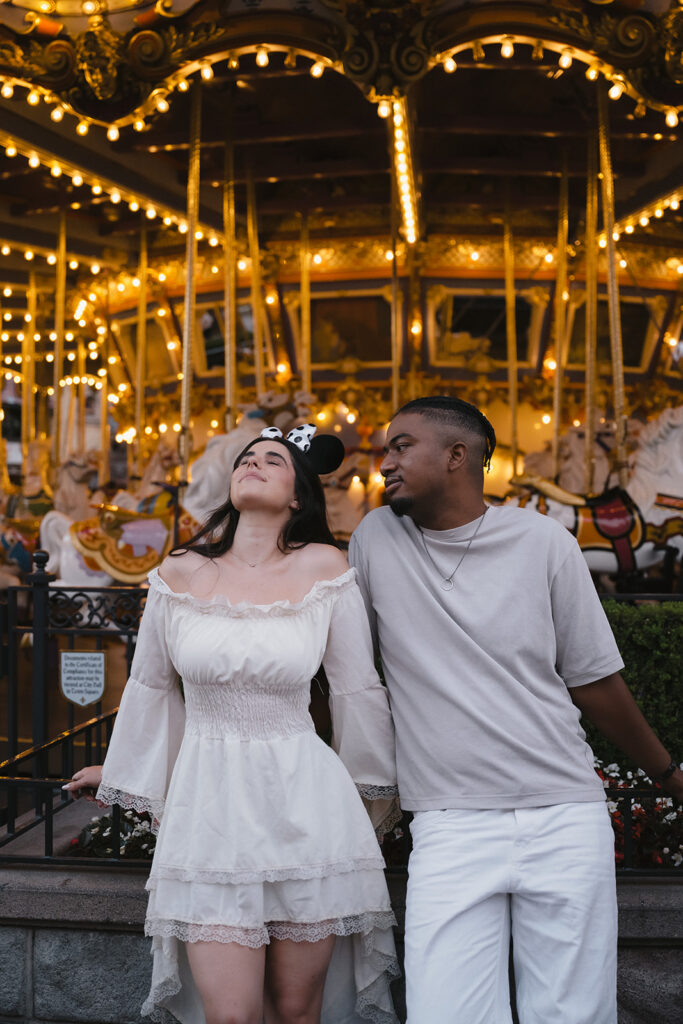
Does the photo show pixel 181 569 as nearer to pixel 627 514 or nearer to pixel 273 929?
pixel 273 929

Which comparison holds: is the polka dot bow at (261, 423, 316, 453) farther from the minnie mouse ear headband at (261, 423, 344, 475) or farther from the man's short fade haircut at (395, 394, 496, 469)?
the man's short fade haircut at (395, 394, 496, 469)

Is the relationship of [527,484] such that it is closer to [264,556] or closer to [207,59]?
[207,59]

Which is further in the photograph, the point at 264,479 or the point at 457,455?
the point at 264,479

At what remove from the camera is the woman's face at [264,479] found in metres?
2.65

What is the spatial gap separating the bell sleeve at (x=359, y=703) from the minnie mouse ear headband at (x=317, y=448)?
423 mm

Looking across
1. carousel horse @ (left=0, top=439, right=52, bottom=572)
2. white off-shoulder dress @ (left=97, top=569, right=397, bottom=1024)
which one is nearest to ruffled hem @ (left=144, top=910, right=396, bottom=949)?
white off-shoulder dress @ (left=97, top=569, right=397, bottom=1024)

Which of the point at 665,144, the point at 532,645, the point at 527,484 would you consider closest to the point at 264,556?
the point at 532,645

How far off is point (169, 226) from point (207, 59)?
7316 mm

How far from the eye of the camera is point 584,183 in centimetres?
1302

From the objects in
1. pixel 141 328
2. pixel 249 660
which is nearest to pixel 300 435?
pixel 249 660

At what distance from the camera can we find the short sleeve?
8.03ft

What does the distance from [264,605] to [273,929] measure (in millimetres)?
793

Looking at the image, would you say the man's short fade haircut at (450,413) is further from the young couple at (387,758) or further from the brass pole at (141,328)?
the brass pole at (141,328)

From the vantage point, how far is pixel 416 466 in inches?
99.2
